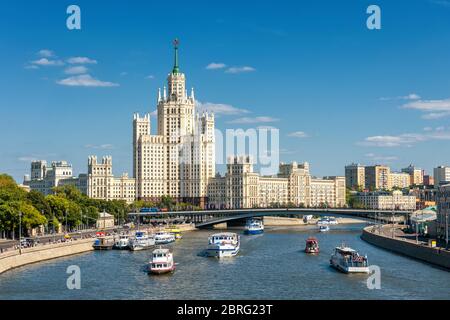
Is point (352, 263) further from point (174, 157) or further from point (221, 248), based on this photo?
point (174, 157)

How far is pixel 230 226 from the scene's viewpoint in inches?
5472

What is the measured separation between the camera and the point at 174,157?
179 metres

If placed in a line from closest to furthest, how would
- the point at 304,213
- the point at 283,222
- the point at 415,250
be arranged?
the point at 415,250 < the point at 304,213 < the point at 283,222

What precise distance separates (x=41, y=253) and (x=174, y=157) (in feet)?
390

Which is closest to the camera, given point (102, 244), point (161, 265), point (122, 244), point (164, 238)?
point (161, 265)

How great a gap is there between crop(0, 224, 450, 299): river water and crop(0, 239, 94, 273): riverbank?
79 cm

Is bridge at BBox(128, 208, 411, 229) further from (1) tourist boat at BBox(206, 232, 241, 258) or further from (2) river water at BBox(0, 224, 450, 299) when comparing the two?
(2) river water at BBox(0, 224, 450, 299)

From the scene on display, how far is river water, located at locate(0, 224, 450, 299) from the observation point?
41.6 meters

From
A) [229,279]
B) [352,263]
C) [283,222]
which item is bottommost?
[229,279]

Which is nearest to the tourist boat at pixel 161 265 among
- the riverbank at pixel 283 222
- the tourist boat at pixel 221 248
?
the tourist boat at pixel 221 248

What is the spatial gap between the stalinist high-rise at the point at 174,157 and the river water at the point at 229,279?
358 ft

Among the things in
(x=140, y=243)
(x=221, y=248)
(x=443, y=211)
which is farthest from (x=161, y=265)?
(x=443, y=211)
